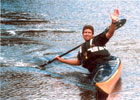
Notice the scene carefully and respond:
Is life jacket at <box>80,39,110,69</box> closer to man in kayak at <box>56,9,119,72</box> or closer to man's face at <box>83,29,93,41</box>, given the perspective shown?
man in kayak at <box>56,9,119,72</box>

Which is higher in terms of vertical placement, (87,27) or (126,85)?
(87,27)

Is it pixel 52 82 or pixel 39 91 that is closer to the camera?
pixel 39 91

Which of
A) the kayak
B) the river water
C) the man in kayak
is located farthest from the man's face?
the river water

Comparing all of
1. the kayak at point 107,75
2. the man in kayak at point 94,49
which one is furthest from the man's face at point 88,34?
the kayak at point 107,75

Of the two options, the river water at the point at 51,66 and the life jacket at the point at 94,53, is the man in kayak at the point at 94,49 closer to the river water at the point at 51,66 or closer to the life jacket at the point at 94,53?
the life jacket at the point at 94,53

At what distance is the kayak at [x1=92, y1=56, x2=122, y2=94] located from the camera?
18.1 feet

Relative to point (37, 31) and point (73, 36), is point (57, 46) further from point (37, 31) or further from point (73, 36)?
point (37, 31)

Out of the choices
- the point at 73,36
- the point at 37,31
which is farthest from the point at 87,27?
the point at 37,31

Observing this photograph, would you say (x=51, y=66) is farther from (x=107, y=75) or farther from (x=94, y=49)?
(x=107, y=75)

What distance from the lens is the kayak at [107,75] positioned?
5.50 m

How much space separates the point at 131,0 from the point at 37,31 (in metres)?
20.4

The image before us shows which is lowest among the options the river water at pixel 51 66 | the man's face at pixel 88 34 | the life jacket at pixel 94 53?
the river water at pixel 51 66

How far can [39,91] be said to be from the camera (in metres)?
6.27

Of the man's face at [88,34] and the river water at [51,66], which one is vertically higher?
the man's face at [88,34]
